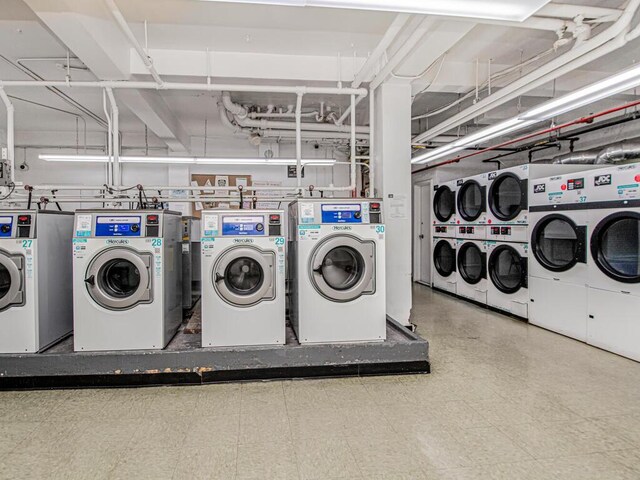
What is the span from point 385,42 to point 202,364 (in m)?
3.06

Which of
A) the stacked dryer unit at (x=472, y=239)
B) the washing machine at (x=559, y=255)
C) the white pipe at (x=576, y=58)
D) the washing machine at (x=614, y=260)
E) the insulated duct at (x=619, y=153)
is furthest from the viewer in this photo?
the stacked dryer unit at (x=472, y=239)

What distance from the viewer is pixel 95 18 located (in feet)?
10.3

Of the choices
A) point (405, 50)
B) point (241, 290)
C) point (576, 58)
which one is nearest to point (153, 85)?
point (241, 290)

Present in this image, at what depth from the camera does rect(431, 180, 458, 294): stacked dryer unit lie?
6.27 meters

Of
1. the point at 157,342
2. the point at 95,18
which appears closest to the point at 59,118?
the point at 95,18

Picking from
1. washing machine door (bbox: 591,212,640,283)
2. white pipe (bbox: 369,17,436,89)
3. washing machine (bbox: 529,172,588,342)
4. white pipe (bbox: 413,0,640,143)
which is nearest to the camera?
white pipe (bbox: 413,0,640,143)

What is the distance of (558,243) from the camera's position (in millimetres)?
4383

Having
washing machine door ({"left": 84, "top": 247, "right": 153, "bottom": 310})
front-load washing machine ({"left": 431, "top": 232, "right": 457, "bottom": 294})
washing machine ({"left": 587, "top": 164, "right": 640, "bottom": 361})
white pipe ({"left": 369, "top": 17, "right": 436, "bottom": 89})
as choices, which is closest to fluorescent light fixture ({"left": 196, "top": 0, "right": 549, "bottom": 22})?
white pipe ({"left": 369, "top": 17, "right": 436, "bottom": 89})

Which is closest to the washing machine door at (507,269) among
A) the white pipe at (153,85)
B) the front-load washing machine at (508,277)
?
the front-load washing machine at (508,277)

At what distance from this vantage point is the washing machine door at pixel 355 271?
3.16m

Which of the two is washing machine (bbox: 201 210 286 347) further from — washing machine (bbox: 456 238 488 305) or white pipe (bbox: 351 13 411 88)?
washing machine (bbox: 456 238 488 305)

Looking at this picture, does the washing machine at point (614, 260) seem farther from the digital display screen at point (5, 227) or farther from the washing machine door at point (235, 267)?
the digital display screen at point (5, 227)

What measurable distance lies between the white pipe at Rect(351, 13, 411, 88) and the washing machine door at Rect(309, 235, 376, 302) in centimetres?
165

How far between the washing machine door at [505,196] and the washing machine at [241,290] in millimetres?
3355
